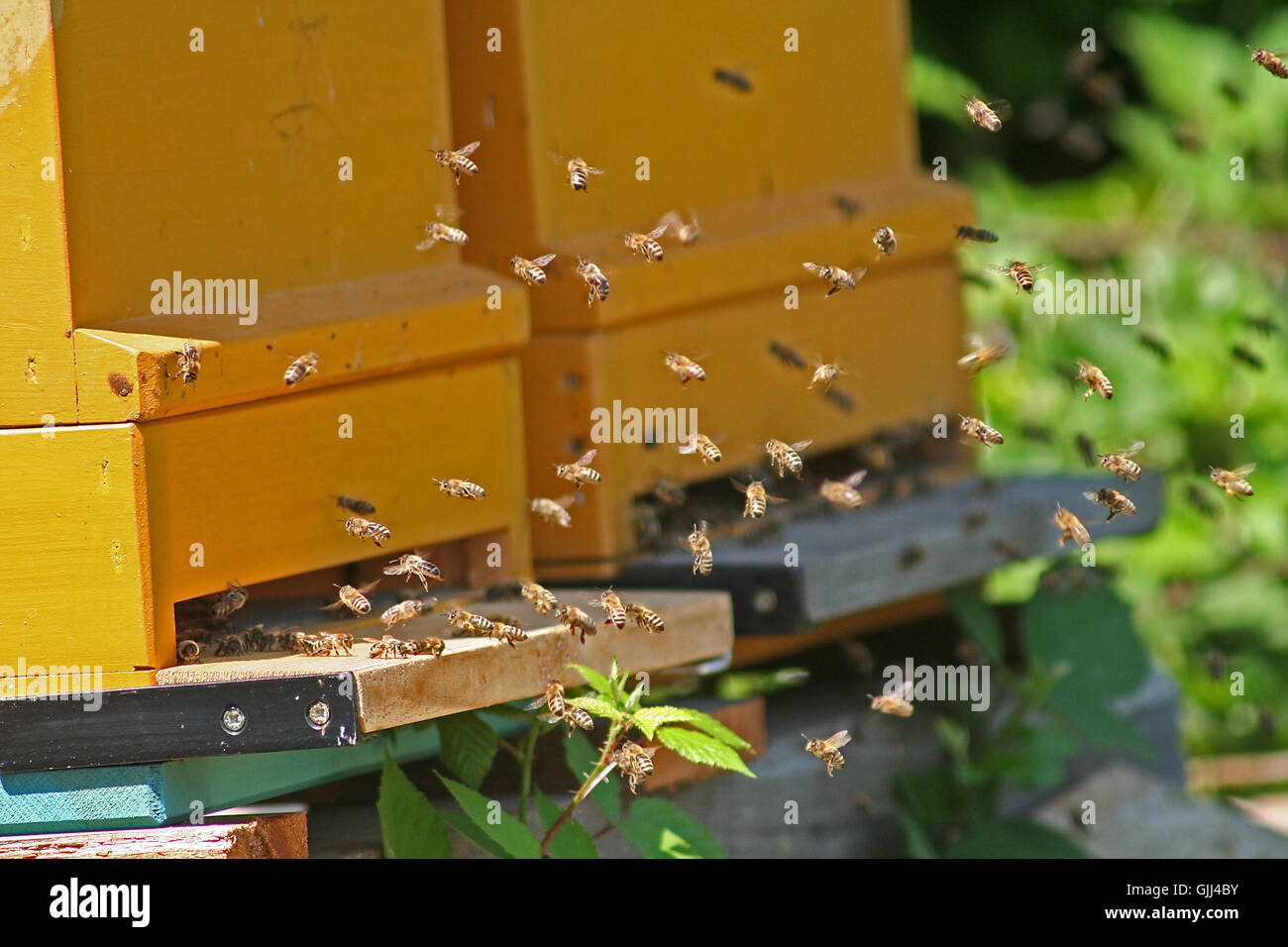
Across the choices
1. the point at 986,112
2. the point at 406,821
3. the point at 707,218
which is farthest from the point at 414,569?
the point at 986,112

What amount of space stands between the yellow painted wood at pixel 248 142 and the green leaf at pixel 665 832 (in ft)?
4.12

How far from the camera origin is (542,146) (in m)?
3.97

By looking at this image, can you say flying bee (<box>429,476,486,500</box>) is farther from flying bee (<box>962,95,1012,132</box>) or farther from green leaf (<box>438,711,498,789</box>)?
flying bee (<box>962,95,1012,132</box>)

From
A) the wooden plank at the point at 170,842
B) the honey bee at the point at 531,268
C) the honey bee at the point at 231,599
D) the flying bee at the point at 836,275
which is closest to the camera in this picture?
the wooden plank at the point at 170,842

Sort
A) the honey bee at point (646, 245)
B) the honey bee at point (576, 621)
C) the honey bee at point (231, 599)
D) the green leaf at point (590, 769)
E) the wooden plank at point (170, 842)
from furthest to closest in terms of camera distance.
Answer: the honey bee at point (646, 245)
the green leaf at point (590, 769)
the honey bee at point (576, 621)
the honey bee at point (231, 599)
the wooden plank at point (170, 842)

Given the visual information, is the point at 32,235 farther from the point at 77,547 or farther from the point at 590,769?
the point at 590,769

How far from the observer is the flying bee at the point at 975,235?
441 cm

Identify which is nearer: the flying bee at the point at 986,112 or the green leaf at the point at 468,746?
the green leaf at the point at 468,746

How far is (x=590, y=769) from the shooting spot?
3439 mm

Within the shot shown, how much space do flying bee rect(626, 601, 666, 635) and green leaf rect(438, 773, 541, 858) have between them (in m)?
0.47

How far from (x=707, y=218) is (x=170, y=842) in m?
2.22

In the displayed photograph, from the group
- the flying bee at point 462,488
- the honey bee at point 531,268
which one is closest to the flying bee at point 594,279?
the honey bee at point 531,268

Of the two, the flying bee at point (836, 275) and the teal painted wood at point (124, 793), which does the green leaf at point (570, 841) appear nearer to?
the teal painted wood at point (124, 793)
